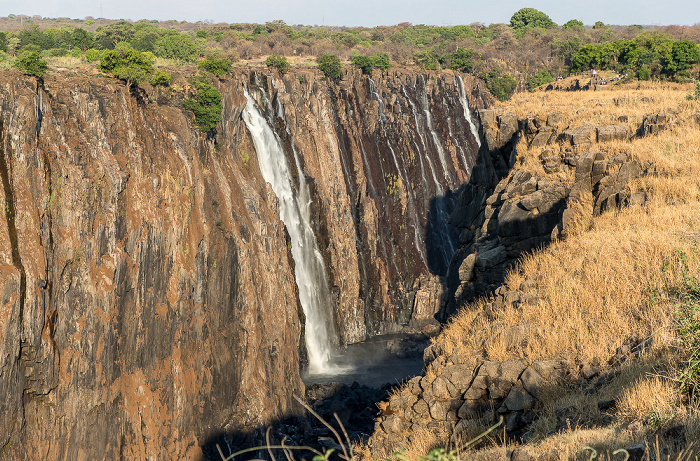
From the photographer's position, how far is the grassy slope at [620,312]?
24.9 ft

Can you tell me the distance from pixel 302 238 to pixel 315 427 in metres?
17.8

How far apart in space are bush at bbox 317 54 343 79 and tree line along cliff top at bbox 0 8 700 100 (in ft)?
11.7

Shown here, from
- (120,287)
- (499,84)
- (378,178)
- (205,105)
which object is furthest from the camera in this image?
(499,84)

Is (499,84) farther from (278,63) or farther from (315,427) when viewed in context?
(315,427)

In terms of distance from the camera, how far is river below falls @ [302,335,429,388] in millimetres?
43656

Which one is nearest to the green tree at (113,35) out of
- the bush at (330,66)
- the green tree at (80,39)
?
the green tree at (80,39)

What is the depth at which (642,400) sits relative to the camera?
801 cm

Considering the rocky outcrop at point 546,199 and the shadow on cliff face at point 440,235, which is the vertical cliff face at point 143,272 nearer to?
the shadow on cliff face at point 440,235

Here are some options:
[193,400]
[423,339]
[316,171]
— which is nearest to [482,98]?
[316,171]

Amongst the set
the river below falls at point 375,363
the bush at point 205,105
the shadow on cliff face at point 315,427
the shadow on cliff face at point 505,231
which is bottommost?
the river below falls at point 375,363

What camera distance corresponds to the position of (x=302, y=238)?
50188 millimetres

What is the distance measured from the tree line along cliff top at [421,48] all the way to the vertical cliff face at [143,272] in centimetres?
654

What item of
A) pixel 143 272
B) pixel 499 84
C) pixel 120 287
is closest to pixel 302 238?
pixel 143 272

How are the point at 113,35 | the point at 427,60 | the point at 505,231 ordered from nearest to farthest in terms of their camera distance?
the point at 505,231 < the point at 113,35 < the point at 427,60
